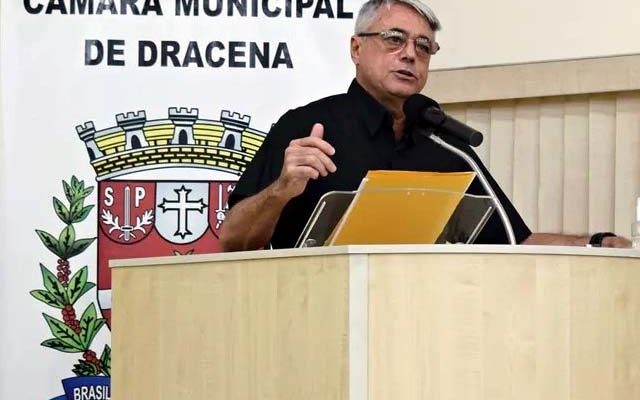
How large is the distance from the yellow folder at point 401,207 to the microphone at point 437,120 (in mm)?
152

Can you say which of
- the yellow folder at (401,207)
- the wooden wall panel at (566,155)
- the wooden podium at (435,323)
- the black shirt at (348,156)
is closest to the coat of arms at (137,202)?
the black shirt at (348,156)

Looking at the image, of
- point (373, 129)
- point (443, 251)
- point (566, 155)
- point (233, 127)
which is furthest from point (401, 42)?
point (566, 155)

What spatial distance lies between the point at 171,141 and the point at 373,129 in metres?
0.93

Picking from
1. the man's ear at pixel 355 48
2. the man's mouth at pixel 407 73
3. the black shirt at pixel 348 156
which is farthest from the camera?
the man's ear at pixel 355 48

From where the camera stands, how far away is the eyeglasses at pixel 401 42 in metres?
3.63

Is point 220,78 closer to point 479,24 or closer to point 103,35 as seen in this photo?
point 103,35

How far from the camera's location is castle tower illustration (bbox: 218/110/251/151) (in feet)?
14.3

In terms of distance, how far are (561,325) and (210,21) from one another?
2185mm

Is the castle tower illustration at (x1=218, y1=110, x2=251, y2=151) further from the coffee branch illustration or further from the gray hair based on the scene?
the gray hair

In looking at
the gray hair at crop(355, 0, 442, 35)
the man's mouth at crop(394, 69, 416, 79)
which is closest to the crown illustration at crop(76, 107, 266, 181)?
the gray hair at crop(355, 0, 442, 35)

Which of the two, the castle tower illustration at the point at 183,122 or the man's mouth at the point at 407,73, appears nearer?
the man's mouth at the point at 407,73

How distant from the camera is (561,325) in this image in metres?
2.49

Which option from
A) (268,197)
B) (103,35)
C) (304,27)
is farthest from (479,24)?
(268,197)

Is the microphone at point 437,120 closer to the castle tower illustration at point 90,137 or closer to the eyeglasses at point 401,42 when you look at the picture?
the eyeglasses at point 401,42
